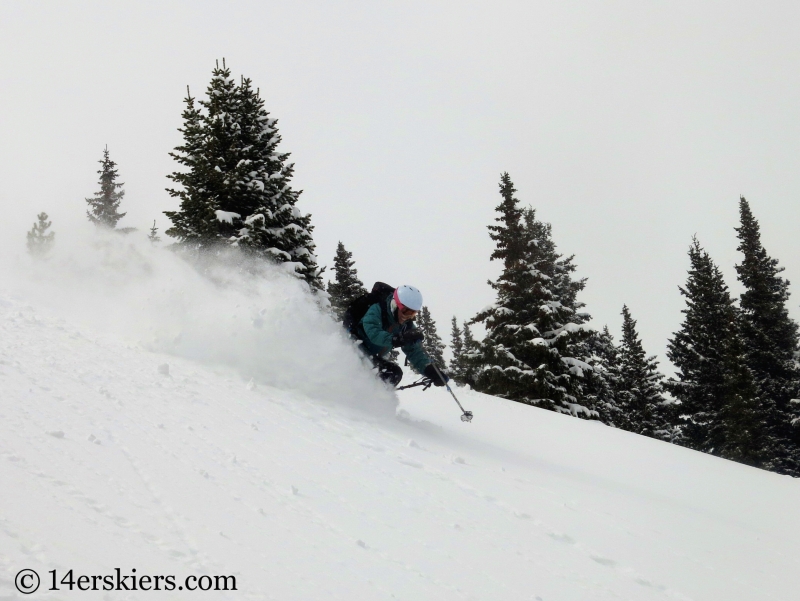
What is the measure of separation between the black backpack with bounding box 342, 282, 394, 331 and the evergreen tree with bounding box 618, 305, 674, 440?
26628 millimetres

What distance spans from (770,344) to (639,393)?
7.60 m

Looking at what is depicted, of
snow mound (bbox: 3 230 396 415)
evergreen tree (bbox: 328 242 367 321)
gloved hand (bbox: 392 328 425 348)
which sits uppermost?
evergreen tree (bbox: 328 242 367 321)

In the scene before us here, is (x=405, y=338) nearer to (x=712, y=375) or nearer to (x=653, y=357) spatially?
(x=712, y=375)

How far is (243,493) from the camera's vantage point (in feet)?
12.0

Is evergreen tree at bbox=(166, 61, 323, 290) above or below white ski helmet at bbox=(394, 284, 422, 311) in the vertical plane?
above

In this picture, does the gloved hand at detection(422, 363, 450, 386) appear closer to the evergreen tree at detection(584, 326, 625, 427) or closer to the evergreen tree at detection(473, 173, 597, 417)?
the evergreen tree at detection(473, 173, 597, 417)

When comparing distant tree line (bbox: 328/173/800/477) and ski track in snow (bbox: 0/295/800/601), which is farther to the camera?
distant tree line (bbox: 328/173/800/477)

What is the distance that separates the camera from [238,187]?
18.2 meters

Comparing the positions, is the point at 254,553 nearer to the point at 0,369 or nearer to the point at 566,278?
the point at 0,369

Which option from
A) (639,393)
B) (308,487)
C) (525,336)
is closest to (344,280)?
(525,336)

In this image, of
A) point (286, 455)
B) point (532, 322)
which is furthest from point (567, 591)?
point (532, 322)

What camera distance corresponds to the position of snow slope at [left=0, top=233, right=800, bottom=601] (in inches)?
111

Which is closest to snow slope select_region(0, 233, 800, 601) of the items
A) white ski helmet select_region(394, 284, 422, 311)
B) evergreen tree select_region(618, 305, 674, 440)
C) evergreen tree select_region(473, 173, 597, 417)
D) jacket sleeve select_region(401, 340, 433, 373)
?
jacket sleeve select_region(401, 340, 433, 373)

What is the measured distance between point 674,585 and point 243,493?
9.83 ft
